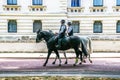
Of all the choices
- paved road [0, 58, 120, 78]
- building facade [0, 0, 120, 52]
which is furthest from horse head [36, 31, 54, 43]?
building facade [0, 0, 120, 52]

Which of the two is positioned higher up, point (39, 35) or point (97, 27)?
point (97, 27)

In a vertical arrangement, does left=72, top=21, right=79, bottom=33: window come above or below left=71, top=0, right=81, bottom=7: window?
below

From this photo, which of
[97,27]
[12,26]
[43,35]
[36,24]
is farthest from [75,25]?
[43,35]

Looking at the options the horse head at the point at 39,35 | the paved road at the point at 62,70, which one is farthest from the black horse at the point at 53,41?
the paved road at the point at 62,70

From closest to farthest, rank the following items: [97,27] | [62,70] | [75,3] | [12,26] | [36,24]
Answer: [62,70] < [12,26] < [36,24] < [97,27] < [75,3]

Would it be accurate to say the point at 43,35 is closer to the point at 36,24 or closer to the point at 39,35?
the point at 39,35

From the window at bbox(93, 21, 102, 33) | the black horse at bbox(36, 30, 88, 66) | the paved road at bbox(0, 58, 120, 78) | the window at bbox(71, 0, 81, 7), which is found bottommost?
the paved road at bbox(0, 58, 120, 78)

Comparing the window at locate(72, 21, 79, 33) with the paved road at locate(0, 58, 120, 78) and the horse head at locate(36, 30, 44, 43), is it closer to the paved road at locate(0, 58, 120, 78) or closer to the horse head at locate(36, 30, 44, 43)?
the paved road at locate(0, 58, 120, 78)

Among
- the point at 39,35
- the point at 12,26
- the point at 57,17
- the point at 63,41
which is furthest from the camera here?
the point at 12,26

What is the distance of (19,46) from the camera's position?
37031 mm

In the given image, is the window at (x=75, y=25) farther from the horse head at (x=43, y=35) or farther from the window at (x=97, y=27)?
the horse head at (x=43, y=35)

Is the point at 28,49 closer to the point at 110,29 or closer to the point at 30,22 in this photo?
the point at 30,22

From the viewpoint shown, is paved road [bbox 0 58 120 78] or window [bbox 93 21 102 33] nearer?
paved road [bbox 0 58 120 78]

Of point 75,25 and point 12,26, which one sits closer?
point 12,26
